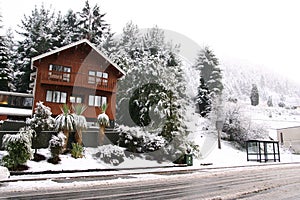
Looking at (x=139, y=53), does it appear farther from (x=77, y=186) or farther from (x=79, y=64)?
(x=77, y=186)

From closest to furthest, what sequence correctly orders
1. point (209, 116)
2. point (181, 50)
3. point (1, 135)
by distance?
point (1, 135)
point (209, 116)
point (181, 50)

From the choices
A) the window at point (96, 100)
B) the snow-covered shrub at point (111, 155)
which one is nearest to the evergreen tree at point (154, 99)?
the window at point (96, 100)

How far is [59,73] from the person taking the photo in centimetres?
2741

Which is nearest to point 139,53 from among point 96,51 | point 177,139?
point 96,51

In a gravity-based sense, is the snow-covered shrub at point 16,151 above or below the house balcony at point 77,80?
below

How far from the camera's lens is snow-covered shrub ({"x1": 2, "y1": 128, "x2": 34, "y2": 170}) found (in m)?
14.3

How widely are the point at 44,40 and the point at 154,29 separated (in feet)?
63.8

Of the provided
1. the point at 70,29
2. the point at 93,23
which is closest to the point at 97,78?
the point at 93,23

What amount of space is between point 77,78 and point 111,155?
39.7ft

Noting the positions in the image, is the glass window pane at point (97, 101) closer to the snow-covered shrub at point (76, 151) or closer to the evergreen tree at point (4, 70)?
the snow-covered shrub at point (76, 151)

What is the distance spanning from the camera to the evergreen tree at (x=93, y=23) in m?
45.7

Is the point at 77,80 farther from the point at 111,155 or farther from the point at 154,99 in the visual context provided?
the point at 111,155

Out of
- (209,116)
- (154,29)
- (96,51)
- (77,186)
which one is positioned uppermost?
(154,29)

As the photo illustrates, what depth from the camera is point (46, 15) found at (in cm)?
4594
